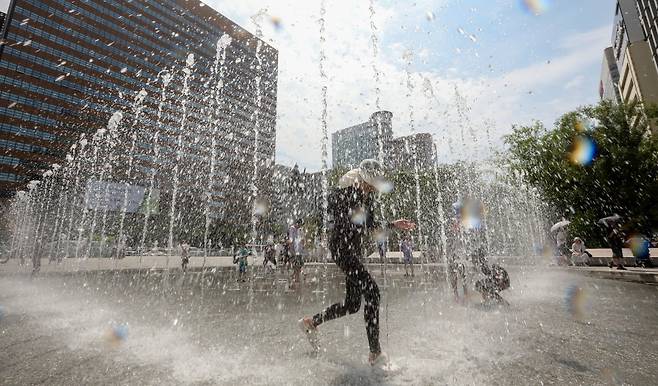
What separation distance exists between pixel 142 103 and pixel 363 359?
97519 mm

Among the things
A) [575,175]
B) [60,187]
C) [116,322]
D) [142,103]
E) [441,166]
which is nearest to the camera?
[116,322]

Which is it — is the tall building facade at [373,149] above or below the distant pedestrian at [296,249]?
above

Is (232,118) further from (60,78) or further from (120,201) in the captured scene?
(60,78)

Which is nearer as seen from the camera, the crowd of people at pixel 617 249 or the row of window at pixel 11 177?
the crowd of people at pixel 617 249

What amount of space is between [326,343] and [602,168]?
26395 millimetres

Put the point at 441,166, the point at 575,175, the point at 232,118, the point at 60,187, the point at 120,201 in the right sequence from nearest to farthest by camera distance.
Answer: the point at 575,175 < the point at 60,187 < the point at 441,166 < the point at 120,201 < the point at 232,118

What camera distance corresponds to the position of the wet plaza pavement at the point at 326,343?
2496 mm

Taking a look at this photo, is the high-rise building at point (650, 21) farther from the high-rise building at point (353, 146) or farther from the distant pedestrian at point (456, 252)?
the distant pedestrian at point (456, 252)

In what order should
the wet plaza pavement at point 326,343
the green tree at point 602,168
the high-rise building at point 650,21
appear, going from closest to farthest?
1. the wet plaza pavement at point 326,343
2. the green tree at point 602,168
3. the high-rise building at point 650,21

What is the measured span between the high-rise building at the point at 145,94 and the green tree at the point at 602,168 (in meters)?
39.8

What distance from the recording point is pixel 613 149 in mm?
21812

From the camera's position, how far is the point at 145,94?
8662 cm

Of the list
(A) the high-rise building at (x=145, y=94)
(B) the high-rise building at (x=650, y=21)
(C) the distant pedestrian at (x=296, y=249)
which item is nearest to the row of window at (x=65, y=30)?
(A) the high-rise building at (x=145, y=94)

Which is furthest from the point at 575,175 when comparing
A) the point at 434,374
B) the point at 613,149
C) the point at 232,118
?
the point at 232,118
